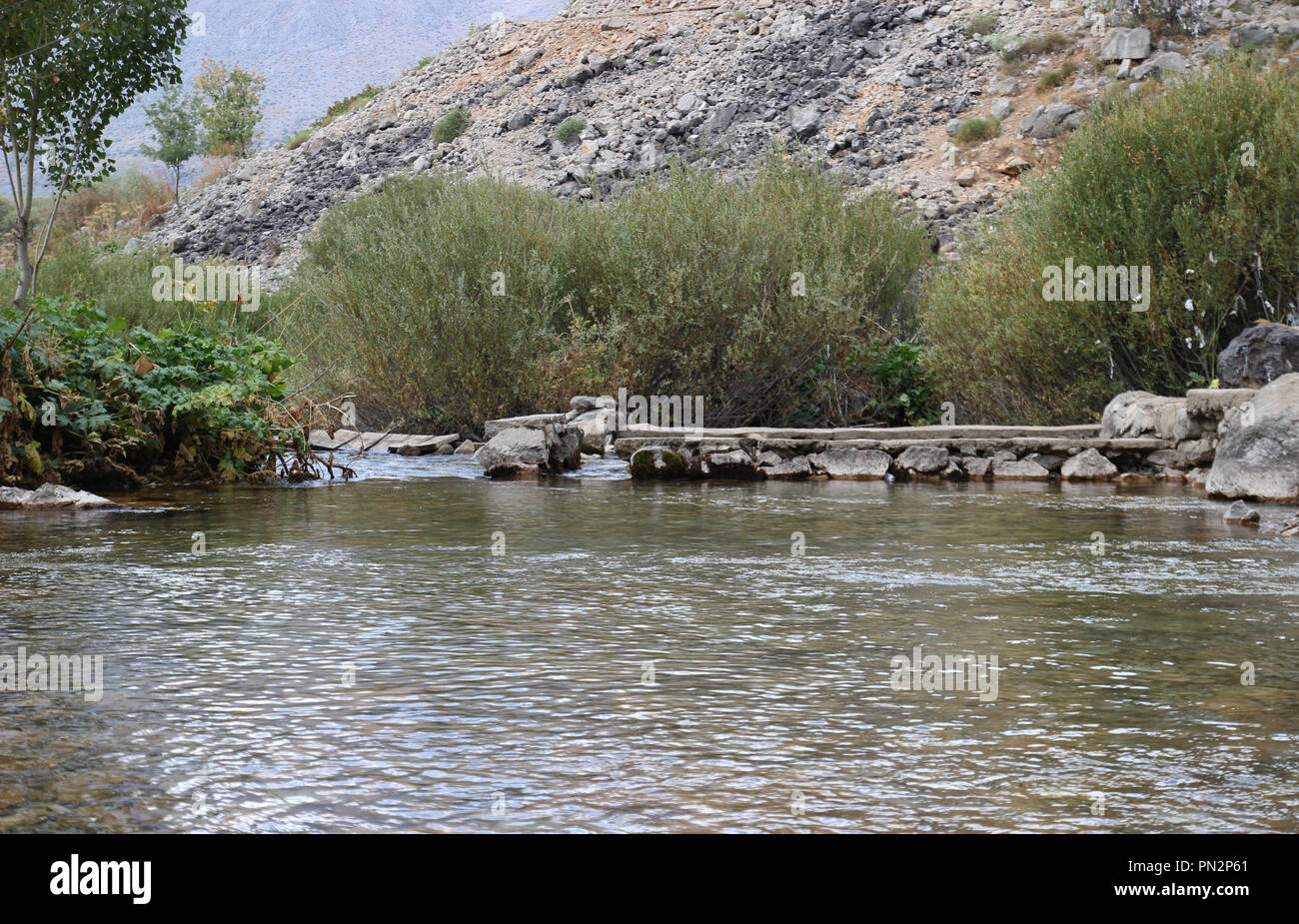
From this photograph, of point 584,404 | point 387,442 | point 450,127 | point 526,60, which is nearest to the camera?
point 584,404

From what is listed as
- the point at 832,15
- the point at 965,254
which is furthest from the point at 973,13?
the point at 965,254

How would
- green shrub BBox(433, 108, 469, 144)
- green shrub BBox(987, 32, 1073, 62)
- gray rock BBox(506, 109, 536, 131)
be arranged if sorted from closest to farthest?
green shrub BBox(987, 32, 1073, 62) < gray rock BBox(506, 109, 536, 131) < green shrub BBox(433, 108, 469, 144)

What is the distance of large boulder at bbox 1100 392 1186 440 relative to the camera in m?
13.1

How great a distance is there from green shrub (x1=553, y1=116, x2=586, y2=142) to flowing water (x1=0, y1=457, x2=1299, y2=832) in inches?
1536

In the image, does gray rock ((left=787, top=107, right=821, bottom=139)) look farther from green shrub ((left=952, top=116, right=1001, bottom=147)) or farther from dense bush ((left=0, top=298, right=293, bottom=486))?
dense bush ((left=0, top=298, right=293, bottom=486))

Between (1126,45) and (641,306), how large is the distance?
27.1 metres

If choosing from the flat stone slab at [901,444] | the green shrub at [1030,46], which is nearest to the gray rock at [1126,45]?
the green shrub at [1030,46]

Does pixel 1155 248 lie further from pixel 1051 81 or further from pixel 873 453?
pixel 1051 81

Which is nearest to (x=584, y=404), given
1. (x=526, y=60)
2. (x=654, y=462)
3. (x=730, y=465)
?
(x=654, y=462)

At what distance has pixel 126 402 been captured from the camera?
1142cm

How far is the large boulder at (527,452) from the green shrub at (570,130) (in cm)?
3306

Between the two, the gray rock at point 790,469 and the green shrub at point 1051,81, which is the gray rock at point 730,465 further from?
the green shrub at point 1051,81

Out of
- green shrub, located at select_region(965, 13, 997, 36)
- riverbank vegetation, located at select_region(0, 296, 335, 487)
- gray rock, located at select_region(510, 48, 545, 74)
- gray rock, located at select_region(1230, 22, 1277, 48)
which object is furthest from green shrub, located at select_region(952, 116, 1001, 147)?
riverbank vegetation, located at select_region(0, 296, 335, 487)

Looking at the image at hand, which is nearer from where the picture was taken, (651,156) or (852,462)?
(852,462)
